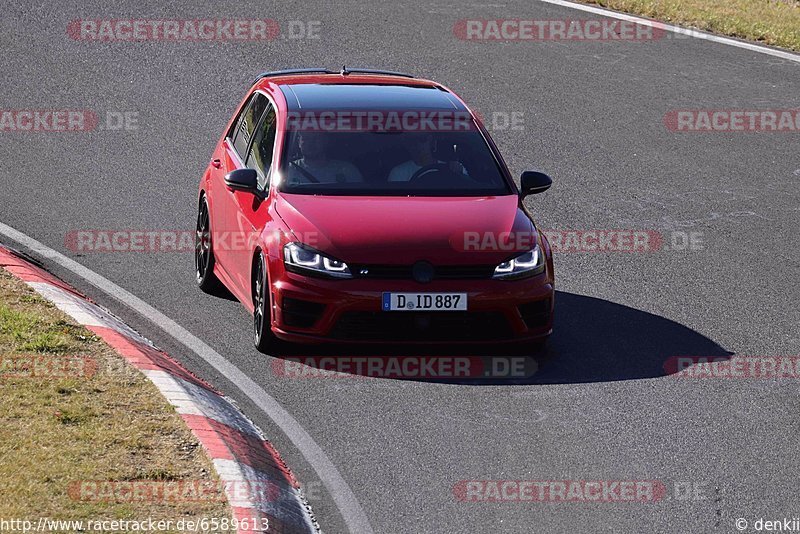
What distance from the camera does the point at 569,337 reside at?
10586 millimetres

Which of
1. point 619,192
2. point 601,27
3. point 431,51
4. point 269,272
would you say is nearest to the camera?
point 269,272

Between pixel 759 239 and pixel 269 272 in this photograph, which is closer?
pixel 269 272

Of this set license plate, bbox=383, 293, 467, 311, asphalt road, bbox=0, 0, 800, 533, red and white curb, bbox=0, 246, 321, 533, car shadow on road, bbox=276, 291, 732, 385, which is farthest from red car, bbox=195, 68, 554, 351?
red and white curb, bbox=0, 246, 321, 533

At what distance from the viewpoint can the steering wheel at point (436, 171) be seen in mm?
10586

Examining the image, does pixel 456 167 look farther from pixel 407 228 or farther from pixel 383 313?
pixel 383 313

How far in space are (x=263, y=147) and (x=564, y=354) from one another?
281 cm

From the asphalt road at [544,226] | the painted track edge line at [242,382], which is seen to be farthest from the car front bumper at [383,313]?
the painted track edge line at [242,382]

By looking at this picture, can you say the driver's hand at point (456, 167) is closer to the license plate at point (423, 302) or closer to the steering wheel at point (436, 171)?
the steering wheel at point (436, 171)

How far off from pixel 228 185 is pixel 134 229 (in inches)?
114

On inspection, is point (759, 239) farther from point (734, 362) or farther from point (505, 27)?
point (505, 27)

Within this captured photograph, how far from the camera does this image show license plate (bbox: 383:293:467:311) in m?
9.48

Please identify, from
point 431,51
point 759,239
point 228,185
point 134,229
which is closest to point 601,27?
point 431,51

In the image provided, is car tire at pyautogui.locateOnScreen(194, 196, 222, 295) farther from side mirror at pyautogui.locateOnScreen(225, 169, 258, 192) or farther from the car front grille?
the car front grille

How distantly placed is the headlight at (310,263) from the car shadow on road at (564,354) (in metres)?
0.66
